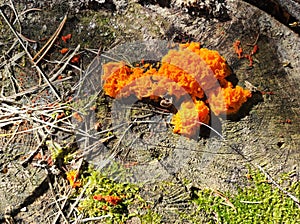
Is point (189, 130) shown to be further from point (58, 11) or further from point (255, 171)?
point (58, 11)

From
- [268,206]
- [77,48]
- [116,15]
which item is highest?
[116,15]

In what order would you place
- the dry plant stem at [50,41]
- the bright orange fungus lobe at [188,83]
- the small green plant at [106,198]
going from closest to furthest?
the bright orange fungus lobe at [188,83] → the small green plant at [106,198] → the dry plant stem at [50,41]

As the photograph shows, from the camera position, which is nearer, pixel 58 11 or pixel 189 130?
pixel 189 130

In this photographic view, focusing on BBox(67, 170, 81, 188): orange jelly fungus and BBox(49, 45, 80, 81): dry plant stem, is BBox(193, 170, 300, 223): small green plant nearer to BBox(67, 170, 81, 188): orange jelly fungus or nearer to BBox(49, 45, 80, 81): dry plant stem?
BBox(67, 170, 81, 188): orange jelly fungus

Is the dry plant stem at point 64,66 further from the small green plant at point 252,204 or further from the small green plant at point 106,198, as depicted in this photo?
the small green plant at point 252,204

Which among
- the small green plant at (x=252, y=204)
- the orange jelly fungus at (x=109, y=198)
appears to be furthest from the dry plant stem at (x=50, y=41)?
the small green plant at (x=252, y=204)

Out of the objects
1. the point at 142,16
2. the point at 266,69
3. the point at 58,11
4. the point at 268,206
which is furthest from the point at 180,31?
the point at 268,206

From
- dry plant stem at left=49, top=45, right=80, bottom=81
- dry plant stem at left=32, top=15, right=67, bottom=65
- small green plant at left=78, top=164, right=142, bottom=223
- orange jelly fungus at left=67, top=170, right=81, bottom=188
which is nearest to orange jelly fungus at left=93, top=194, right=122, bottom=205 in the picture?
small green plant at left=78, top=164, right=142, bottom=223
